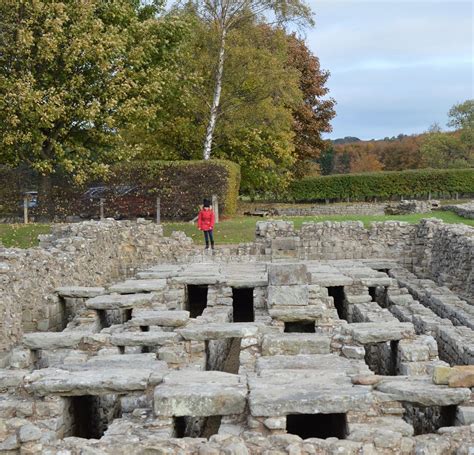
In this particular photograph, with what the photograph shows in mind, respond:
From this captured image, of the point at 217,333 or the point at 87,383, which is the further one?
the point at 217,333

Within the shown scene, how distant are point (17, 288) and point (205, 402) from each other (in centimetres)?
553

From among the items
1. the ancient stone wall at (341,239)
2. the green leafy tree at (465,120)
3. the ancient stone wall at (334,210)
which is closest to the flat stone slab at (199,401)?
the ancient stone wall at (341,239)

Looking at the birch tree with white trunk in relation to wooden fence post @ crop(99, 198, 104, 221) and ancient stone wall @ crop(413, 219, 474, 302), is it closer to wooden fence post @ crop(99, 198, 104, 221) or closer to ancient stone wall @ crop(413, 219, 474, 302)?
wooden fence post @ crop(99, 198, 104, 221)

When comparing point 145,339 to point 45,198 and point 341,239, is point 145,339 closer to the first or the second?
point 341,239

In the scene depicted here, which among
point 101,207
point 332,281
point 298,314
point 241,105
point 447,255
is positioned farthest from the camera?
point 241,105

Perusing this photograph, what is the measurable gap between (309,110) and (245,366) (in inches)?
1504

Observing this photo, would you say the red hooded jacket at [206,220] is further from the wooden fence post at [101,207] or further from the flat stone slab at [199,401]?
the flat stone slab at [199,401]

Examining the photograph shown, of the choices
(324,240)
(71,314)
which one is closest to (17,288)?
(71,314)

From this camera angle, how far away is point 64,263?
12.7 meters

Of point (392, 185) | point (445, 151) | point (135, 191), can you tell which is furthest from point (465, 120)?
point (135, 191)

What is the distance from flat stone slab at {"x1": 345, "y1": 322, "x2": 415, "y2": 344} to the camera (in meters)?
8.18

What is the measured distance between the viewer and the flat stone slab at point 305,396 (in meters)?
5.64

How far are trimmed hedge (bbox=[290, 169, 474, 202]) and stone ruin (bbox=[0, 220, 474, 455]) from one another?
28285 mm

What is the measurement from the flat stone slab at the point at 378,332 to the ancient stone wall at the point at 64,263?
16.6 feet
